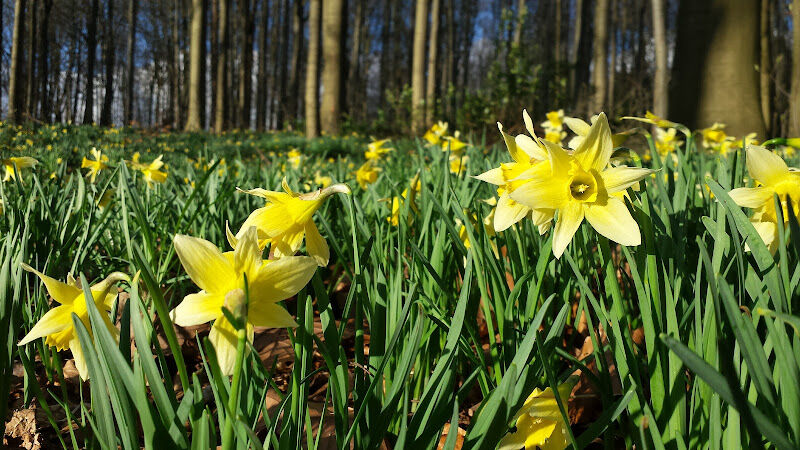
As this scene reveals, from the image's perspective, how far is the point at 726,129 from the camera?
5.24 metres

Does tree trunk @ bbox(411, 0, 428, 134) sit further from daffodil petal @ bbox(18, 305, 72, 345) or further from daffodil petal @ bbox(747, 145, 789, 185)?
daffodil petal @ bbox(18, 305, 72, 345)

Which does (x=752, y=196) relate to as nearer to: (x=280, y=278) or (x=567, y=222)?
(x=567, y=222)

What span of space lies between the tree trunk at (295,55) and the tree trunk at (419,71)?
24.7 feet

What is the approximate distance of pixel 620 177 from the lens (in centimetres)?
75

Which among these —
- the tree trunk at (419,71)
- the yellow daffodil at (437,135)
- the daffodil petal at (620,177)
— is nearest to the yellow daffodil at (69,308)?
the daffodil petal at (620,177)

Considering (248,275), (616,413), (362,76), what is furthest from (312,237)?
(362,76)

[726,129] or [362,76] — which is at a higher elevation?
[362,76]

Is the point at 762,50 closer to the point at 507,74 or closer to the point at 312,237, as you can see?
the point at 507,74

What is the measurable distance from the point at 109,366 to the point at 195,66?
16.8 m

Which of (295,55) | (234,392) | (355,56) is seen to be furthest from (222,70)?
(234,392)

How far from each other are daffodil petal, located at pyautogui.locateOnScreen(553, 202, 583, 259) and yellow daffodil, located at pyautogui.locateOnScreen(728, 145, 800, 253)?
0.71ft

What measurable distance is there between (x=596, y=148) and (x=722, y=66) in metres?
5.51

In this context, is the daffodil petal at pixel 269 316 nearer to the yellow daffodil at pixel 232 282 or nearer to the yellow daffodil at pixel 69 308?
the yellow daffodil at pixel 232 282

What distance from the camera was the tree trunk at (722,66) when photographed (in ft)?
17.2
